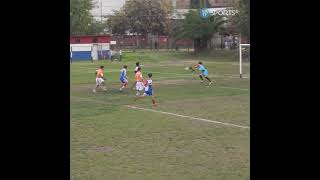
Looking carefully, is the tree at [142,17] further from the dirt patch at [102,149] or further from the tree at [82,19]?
the dirt patch at [102,149]

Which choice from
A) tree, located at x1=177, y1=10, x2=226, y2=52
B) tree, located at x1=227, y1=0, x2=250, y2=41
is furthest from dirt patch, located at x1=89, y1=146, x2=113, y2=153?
tree, located at x1=177, y1=10, x2=226, y2=52

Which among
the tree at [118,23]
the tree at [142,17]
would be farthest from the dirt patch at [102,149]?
the tree at [118,23]

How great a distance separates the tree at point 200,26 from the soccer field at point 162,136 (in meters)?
36.2

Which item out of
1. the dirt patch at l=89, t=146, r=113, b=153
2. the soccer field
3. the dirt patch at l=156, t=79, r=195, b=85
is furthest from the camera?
the dirt patch at l=156, t=79, r=195, b=85

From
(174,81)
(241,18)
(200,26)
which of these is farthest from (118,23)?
(174,81)

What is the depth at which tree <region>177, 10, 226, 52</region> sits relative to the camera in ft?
196

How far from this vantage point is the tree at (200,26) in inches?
2346

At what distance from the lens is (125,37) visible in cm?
8288

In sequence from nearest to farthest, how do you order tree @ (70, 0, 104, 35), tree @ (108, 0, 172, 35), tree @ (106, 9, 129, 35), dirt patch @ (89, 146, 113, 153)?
dirt patch @ (89, 146, 113, 153), tree @ (70, 0, 104, 35), tree @ (108, 0, 172, 35), tree @ (106, 9, 129, 35)

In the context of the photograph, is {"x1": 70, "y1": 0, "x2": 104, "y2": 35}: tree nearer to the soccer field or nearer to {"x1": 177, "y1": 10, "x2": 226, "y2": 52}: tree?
{"x1": 177, "y1": 10, "x2": 226, "y2": 52}: tree

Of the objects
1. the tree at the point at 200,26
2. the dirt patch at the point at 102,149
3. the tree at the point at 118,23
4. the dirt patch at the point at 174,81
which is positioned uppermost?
the tree at the point at 118,23

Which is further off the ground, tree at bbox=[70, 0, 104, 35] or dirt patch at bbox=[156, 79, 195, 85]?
tree at bbox=[70, 0, 104, 35]

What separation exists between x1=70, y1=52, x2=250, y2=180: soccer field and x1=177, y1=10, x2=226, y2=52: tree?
36.2 metres

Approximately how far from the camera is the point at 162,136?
41.6 ft
